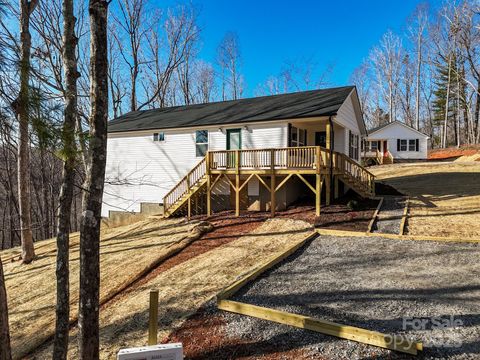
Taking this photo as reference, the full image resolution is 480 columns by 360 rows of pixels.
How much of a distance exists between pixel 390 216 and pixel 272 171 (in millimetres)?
4727

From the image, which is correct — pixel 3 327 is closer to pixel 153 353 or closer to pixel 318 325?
pixel 153 353

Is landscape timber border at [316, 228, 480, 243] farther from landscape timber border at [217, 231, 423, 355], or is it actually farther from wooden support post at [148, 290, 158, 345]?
wooden support post at [148, 290, 158, 345]

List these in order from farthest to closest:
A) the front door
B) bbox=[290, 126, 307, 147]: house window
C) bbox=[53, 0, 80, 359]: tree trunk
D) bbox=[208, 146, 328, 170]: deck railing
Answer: the front door, bbox=[290, 126, 307, 147]: house window, bbox=[208, 146, 328, 170]: deck railing, bbox=[53, 0, 80, 359]: tree trunk

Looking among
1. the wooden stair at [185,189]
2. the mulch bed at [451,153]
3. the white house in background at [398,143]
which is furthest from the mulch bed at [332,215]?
the mulch bed at [451,153]

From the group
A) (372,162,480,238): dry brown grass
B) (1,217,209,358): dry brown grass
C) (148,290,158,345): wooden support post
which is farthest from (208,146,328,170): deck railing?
(148,290,158,345): wooden support post

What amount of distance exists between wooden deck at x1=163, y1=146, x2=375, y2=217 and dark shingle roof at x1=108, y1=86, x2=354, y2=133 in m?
1.88

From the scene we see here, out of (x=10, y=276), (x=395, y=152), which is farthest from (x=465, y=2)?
(x=10, y=276)

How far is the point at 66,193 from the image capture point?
605 centimetres

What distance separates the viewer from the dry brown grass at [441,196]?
9.85m

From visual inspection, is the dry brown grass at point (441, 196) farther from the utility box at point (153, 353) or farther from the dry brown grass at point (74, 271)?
the utility box at point (153, 353)

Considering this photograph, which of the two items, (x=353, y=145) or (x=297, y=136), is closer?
(x=297, y=136)

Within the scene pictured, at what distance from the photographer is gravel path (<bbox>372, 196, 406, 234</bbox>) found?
10.0m

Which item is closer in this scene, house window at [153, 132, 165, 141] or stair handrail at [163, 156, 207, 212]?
stair handrail at [163, 156, 207, 212]

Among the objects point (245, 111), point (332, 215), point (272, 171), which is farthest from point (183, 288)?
point (245, 111)
